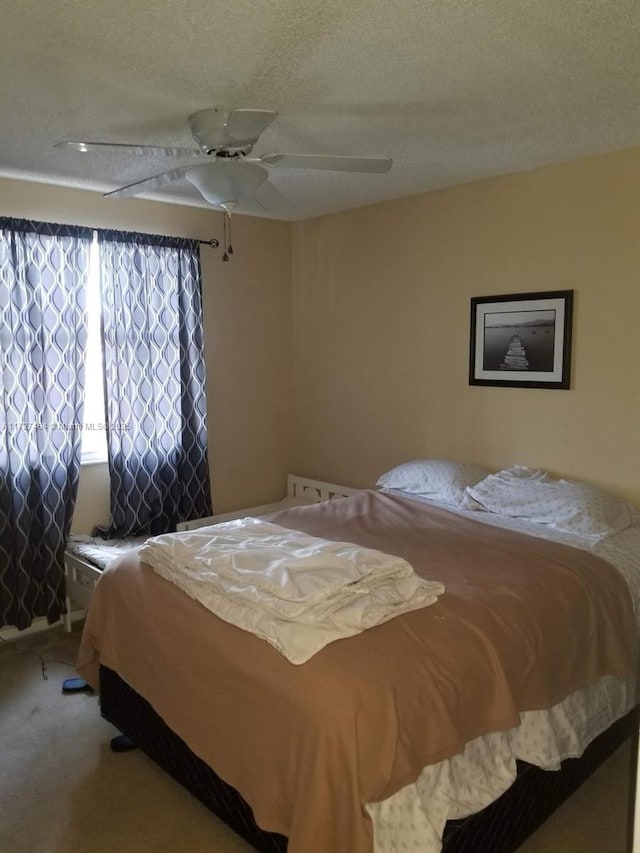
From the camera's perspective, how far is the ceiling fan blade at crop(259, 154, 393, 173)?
86.7 inches

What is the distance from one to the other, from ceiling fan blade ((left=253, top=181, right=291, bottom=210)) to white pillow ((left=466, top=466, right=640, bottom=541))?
1700mm

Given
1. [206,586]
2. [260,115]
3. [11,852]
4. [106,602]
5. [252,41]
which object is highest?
[252,41]

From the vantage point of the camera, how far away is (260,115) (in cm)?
197

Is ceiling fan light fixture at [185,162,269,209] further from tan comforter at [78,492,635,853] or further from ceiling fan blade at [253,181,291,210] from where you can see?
tan comforter at [78,492,635,853]

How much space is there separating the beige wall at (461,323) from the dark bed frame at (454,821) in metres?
1.28

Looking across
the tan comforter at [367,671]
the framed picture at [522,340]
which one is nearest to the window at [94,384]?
the tan comforter at [367,671]

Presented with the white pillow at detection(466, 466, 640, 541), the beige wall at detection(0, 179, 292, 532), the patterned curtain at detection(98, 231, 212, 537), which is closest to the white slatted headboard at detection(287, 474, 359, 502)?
the beige wall at detection(0, 179, 292, 532)

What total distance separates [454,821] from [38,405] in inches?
112

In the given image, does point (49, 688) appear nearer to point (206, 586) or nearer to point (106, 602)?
point (106, 602)

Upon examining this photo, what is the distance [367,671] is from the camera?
5.81ft

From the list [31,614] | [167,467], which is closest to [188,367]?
[167,467]

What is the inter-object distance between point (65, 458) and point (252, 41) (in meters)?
2.52

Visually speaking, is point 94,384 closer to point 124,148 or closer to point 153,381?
point 153,381

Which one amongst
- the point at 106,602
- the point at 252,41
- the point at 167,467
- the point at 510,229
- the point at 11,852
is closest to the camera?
the point at 252,41
